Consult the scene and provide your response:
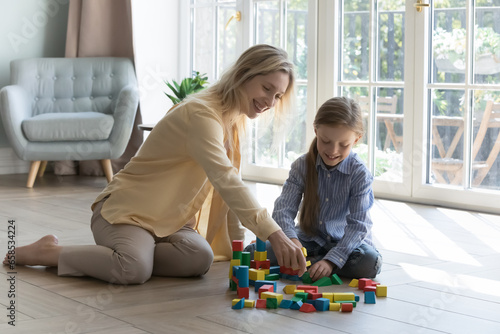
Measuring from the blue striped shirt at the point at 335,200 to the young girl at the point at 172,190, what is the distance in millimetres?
251

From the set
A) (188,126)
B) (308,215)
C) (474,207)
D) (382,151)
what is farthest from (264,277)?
(382,151)

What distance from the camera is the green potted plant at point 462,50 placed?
3.79m

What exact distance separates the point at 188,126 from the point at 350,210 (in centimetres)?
59

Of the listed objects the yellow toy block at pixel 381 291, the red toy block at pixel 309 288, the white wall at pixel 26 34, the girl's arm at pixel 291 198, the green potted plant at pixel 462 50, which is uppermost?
Answer: the white wall at pixel 26 34

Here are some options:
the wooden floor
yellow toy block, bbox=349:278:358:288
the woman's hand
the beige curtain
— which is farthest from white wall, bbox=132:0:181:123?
the woman's hand

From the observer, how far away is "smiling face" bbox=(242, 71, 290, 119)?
7.50 feet

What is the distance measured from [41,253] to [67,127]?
241 cm

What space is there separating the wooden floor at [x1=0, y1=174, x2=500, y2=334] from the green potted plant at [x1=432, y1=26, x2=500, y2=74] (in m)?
0.96

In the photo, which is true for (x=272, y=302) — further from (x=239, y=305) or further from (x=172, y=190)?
(x=172, y=190)

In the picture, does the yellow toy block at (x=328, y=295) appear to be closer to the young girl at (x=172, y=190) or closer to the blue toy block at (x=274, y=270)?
the blue toy block at (x=274, y=270)

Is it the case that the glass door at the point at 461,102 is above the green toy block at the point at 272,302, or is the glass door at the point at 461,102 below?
above

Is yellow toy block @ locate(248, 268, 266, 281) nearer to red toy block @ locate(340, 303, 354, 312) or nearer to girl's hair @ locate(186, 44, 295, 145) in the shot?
red toy block @ locate(340, 303, 354, 312)

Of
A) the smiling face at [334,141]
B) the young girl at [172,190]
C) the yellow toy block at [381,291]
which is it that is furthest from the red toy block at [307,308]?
the smiling face at [334,141]

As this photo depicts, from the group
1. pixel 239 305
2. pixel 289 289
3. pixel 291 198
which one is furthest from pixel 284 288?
pixel 291 198
